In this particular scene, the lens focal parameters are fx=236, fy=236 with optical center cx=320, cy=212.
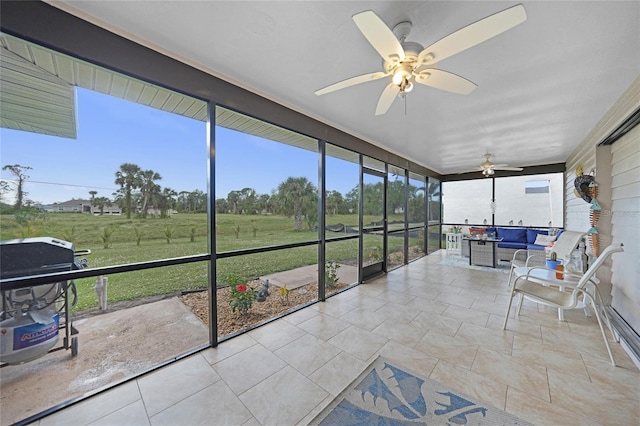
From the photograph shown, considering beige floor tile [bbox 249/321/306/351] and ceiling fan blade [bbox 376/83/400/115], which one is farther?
beige floor tile [bbox 249/321/306/351]

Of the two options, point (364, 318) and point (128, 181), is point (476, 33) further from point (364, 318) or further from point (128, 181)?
point (364, 318)

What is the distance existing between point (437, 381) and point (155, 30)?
138 inches

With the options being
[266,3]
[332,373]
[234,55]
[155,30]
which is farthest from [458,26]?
[332,373]

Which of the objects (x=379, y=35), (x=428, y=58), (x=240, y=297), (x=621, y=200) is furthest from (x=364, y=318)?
(x=621, y=200)

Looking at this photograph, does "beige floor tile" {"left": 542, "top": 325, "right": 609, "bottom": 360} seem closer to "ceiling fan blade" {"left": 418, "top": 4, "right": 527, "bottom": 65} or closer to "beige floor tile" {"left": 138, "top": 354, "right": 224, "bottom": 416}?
"ceiling fan blade" {"left": 418, "top": 4, "right": 527, "bottom": 65}

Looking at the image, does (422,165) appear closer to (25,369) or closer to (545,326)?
(545,326)

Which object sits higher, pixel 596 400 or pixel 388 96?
pixel 388 96

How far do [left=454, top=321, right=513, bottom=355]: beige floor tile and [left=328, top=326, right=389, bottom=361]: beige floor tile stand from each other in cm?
91

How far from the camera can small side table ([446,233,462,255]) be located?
7.20m

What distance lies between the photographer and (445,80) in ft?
5.65

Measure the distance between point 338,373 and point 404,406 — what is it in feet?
1.81

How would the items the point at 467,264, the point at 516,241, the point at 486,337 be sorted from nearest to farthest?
the point at 486,337, the point at 467,264, the point at 516,241

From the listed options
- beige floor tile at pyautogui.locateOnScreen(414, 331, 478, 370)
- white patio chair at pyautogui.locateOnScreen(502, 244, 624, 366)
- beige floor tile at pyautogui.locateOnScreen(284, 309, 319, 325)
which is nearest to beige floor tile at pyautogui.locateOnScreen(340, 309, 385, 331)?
beige floor tile at pyautogui.locateOnScreen(284, 309, 319, 325)

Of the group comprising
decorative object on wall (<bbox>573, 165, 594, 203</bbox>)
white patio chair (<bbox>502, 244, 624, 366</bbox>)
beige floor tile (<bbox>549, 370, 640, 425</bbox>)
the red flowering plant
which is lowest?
beige floor tile (<bbox>549, 370, 640, 425</bbox>)
